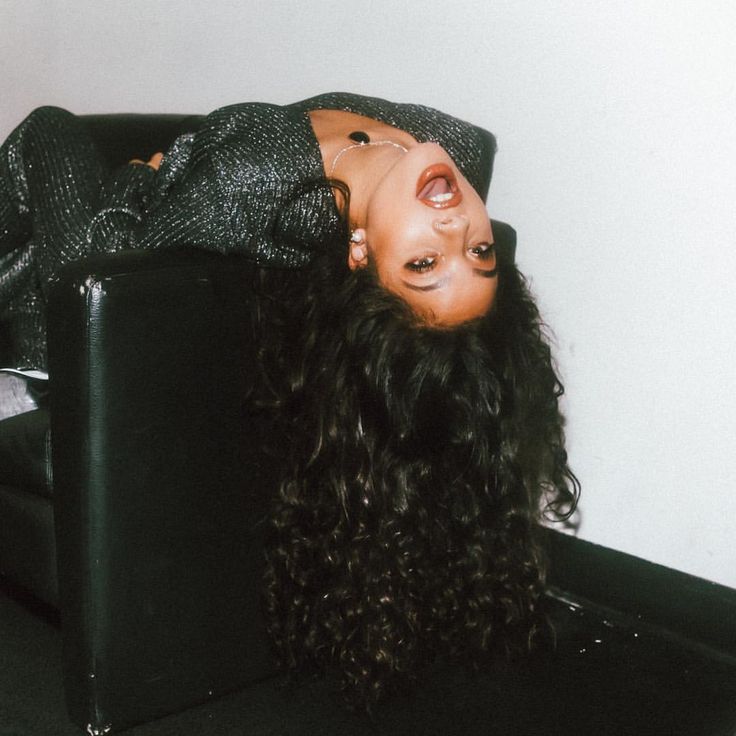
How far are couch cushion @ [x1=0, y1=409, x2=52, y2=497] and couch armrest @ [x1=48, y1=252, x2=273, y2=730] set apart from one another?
0.37ft

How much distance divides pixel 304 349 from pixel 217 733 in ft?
1.83

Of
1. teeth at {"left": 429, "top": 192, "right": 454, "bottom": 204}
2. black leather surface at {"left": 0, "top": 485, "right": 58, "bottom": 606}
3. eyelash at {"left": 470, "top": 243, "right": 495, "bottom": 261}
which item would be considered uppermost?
teeth at {"left": 429, "top": 192, "right": 454, "bottom": 204}

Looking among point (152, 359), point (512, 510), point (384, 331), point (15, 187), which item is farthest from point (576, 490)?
point (15, 187)

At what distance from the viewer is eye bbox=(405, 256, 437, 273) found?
135 cm

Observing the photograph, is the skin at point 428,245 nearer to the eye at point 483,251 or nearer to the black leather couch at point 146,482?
the eye at point 483,251

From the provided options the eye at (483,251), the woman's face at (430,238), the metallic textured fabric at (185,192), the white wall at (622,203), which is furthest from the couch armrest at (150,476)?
the white wall at (622,203)

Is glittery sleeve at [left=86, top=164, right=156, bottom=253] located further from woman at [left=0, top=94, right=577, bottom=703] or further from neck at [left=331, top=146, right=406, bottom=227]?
neck at [left=331, top=146, right=406, bottom=227]

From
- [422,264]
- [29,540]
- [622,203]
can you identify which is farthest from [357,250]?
[29,540]

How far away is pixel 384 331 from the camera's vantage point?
1.35 metres

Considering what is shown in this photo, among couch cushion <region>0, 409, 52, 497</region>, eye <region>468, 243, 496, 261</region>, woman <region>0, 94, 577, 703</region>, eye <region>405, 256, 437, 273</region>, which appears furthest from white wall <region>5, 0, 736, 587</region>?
couch cushion <region>0, 409, 52, 497</region>

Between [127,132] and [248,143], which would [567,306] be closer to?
[248,143]

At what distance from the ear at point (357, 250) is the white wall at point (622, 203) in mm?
480

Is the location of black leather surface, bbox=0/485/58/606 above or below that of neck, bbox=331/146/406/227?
below

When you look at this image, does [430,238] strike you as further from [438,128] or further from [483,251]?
[438,128]
